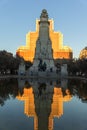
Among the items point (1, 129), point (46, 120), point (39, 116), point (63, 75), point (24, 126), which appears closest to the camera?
point (1, 129)

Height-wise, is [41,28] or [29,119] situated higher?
[41,28]

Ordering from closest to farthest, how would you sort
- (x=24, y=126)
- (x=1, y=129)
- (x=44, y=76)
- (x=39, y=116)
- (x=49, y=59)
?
1. (x=1, y=129)
2. (x=24, y=126)
3. (x=39, y=116)
4. (x=44, y=76)
5. (x=49, y=59)

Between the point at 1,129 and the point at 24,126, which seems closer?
the point at 1,129

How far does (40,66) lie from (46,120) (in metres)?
100

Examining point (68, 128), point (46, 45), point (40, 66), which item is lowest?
point (68, 128)

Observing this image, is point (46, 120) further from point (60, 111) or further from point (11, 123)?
point (60, 111)

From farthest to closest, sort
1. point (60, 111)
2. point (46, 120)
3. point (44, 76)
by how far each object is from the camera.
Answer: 1. point (44, 76)
2. point (60, 111)
3. point (46, 120)

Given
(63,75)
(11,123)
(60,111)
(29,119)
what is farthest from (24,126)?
(63,75)

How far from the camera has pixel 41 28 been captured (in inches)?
5012

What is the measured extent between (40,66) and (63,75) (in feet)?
34.6

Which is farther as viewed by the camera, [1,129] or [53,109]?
[53,109]

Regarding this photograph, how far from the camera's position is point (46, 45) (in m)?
125

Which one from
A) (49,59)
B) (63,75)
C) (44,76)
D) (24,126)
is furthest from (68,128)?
(49,59)

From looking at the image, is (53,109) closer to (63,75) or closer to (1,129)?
(1,129)
